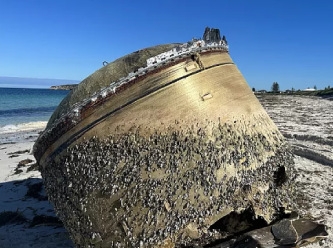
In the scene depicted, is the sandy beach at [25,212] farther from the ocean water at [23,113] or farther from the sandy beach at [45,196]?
the ocean water at [23,113]

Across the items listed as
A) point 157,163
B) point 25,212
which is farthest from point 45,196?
point 157,163

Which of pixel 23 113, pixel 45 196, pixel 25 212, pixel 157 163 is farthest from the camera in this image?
pixel 23 113

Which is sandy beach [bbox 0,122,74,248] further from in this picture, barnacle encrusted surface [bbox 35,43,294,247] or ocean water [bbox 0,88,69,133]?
ocean water [bbox 0,88,69,133]

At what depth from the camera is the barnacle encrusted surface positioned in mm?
3170

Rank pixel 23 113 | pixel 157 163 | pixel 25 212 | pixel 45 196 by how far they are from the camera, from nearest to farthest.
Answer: pixel 157 163, pixel 25 212, pixel 45 196, pixel 23 113

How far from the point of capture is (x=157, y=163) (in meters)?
3.17

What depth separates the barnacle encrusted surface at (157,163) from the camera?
3170 mm

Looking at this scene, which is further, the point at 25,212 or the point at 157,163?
the point at 25,212

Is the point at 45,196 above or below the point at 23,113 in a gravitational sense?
below

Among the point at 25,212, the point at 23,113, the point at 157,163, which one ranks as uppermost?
the point at 157,163

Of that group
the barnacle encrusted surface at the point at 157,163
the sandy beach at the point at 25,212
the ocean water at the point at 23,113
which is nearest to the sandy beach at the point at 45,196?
the sandy beach at the point at 25,212

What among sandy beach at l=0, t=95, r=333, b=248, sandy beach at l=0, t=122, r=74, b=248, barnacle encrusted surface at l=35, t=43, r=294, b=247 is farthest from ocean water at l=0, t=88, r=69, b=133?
barnacle encrusted surface at l=35, t=43, r=294, b=247

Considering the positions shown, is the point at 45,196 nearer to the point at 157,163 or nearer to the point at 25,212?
the point at 25,212

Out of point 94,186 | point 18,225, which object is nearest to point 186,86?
point 94,186
